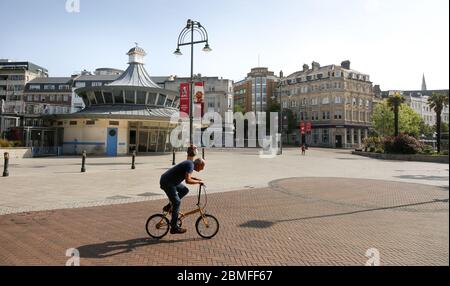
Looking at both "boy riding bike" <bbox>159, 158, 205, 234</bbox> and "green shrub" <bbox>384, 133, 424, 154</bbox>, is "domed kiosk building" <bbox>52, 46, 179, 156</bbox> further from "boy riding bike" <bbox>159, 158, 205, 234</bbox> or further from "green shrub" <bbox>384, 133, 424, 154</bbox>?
"boy riding bike" <bbox>159, 158, 205, 234</bbox>

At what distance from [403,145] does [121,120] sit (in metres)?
31.1

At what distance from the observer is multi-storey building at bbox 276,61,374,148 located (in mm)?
67625

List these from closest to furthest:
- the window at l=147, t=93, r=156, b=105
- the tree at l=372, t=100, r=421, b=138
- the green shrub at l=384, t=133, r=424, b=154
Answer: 1. the green shrub at l=384, t=133, r=424, b=154
2. the window at l=147, t=93, r=156, b=105
3. the tree at l=372, t=100, r=421, b=138

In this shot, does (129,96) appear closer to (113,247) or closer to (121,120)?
(121,120)

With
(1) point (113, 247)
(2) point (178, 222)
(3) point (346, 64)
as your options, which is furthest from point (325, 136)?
(1) point (113, 247)

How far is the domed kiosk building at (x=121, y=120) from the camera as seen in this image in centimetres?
3086

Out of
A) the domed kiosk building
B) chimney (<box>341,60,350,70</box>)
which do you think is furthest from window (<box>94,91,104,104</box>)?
chimney (<box>341,60,350,70</box>)

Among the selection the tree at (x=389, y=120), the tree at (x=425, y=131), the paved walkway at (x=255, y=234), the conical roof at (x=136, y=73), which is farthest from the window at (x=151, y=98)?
the tree at (x=425, y=131)

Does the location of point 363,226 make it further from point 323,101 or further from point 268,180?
point 323,101

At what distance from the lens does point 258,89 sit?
85500 mm

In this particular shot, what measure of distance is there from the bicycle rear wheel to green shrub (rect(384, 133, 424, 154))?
113 ft

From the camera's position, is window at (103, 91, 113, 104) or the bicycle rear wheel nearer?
the bicycle rear wheel

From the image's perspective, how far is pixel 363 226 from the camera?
24.3ft

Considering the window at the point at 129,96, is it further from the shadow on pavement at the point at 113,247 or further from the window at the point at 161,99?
the shadow on pavement at the point at 113,247
